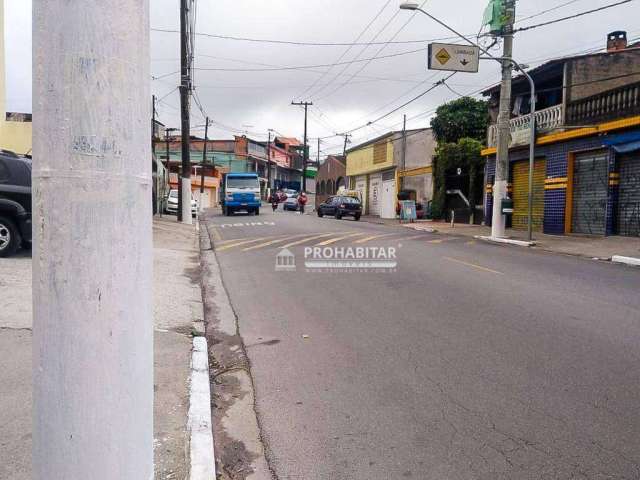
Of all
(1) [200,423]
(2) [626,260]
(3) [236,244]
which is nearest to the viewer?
(1) [200,423]

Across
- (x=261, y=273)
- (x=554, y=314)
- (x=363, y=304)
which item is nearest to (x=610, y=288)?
(x=554, y=314)

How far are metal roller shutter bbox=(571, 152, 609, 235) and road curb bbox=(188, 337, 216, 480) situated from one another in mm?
17380

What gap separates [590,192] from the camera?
19.8 m

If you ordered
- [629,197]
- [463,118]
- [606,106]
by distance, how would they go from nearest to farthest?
[629,197] < [606,106] < [463,118]

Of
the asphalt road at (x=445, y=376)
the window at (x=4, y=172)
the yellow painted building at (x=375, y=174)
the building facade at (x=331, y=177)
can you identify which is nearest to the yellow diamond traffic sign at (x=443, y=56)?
the asphalt road at (x=445, y=376)

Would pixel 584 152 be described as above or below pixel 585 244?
above

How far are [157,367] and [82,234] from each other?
358 cm

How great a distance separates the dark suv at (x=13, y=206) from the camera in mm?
10232

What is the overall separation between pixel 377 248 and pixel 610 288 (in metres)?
6.83

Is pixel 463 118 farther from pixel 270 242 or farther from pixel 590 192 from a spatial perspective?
pixel 270 242

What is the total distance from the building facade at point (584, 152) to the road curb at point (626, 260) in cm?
476

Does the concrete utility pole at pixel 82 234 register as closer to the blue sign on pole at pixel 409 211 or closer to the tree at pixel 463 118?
the blue sign on pole at pixel 409 211

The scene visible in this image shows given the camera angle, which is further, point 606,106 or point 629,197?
point 606,106

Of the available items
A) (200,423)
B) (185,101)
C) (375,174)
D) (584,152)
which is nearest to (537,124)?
(584,152)
